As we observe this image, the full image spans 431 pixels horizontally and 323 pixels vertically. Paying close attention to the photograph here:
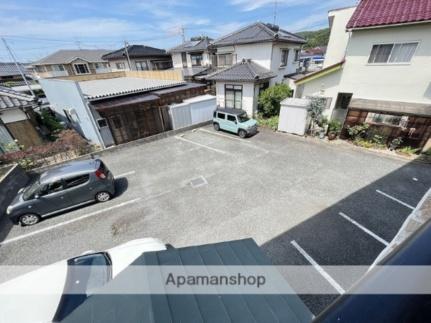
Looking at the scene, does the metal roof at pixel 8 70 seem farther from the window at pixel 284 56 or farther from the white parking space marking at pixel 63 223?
the window at pixel 284 56

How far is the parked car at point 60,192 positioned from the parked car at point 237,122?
8.13m

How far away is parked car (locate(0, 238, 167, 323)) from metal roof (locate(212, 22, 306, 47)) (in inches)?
679

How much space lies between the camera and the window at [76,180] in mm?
6355

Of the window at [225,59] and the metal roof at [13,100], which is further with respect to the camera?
the window at [225,59]

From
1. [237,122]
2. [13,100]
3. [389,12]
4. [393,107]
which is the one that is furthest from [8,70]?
[393,107]

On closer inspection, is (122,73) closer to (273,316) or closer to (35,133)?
(35,133)

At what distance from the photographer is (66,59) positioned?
3403 cm

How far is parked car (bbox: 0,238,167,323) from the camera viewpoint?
9.52 feet

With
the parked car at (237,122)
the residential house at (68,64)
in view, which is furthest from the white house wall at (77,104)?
the residential house at (68,64)

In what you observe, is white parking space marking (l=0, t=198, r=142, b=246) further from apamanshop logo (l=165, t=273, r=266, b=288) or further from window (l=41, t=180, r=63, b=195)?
apamanshop logo (l=165, t=273, r=266, b=288)

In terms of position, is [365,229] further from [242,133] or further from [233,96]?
[233,96]

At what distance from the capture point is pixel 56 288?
10.7 feet

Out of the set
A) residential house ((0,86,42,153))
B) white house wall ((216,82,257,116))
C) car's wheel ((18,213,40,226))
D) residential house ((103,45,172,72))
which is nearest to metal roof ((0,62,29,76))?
residential house ((103,45,172,72))

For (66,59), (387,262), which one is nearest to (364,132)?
(387,262)
